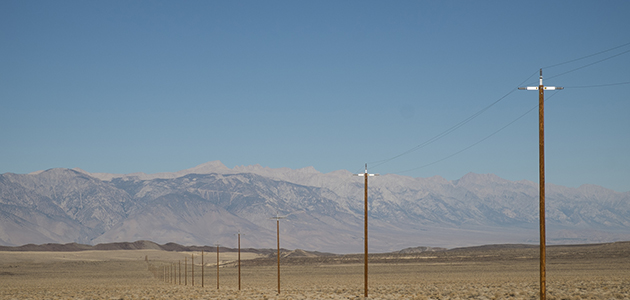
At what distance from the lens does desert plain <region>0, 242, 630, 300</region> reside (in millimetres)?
46562

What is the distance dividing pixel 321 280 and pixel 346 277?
713cm

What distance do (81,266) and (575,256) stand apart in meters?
99.0

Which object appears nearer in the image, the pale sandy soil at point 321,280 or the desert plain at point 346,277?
the pale sandy soil at point 321,280

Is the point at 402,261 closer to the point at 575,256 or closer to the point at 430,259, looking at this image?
the point at 430,259

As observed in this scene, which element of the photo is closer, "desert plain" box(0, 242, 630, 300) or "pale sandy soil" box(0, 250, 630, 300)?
"pale sandy soil" box(0, 250, 630, 300)

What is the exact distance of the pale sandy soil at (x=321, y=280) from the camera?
4547 cm

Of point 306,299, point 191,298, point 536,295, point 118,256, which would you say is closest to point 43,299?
point 191,298

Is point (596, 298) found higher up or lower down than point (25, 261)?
higher up

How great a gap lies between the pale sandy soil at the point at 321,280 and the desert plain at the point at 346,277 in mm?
80

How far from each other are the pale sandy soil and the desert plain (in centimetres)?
8

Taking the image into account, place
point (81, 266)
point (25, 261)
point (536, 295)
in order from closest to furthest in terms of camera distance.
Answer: point (536, 295) → point (81, 266) → point (25, 261)

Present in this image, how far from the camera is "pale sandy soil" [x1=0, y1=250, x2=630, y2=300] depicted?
45469mm

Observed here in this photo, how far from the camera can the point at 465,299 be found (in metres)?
39.8

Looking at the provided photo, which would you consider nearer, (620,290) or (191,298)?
(620,290)
